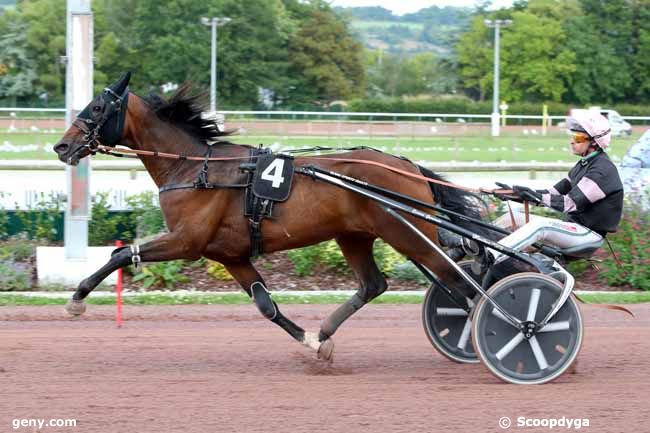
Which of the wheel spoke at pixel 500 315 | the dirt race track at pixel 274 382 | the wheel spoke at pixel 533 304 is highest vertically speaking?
the wheel spoke at pixel 533 304

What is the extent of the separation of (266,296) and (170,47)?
3622 centimetres

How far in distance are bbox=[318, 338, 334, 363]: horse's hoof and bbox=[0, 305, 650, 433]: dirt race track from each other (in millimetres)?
61

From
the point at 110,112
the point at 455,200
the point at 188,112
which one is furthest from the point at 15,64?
the point at 455,200

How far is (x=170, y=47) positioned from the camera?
4147 cm

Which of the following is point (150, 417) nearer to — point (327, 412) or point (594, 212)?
point (327, 412)

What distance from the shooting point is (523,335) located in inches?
236

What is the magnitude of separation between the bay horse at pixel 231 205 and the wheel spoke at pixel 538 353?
72cm

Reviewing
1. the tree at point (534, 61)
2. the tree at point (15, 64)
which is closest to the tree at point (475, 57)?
the tree at point (534, 61)

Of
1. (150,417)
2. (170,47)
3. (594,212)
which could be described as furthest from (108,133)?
(170,47)

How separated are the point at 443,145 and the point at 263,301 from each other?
723 inches

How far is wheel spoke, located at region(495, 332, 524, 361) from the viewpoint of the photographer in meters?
6.00

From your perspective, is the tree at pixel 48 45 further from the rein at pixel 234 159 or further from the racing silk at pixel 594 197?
the racing silk at pixel 594 197

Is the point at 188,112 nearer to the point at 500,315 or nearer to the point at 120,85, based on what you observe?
the point at 120,85

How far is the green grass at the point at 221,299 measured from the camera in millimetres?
9383
